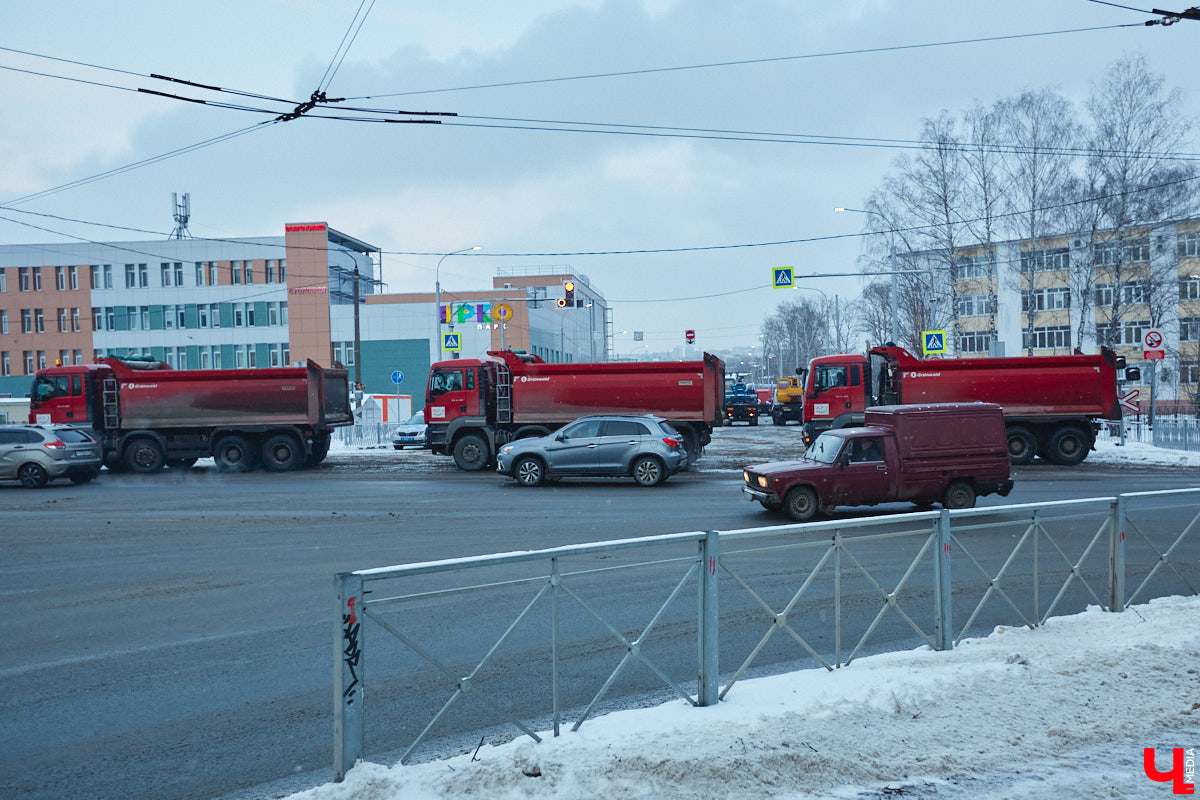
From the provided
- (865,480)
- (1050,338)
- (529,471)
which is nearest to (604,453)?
(529,471)

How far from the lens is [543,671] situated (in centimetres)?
662

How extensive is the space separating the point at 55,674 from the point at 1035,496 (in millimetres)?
15591

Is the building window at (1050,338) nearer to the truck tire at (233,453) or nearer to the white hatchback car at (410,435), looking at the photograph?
the white hatchback car at (410,435)

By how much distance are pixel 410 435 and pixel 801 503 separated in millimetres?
21428

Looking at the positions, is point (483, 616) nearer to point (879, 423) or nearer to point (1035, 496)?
point (879, 423)

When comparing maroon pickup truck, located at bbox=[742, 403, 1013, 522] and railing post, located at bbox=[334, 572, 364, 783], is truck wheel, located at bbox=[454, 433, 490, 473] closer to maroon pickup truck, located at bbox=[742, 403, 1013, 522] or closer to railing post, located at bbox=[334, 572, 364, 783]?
maroon pickup truck, located at bbox=[742, 403, 1013, 522]

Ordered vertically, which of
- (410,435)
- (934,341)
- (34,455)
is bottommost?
(410,435)

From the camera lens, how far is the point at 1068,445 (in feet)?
78.4

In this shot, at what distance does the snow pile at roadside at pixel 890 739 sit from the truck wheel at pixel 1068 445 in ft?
63.8

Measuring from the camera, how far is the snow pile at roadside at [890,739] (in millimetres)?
4215

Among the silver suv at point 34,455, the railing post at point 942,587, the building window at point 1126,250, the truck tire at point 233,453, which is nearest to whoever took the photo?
the railing post at point 942,587

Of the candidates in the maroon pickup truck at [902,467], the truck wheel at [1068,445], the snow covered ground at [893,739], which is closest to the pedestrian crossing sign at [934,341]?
the truck wheel at [1068,445]

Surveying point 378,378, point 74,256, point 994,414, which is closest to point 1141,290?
point 994,414

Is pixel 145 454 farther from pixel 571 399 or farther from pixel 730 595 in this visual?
pixel 730 595
